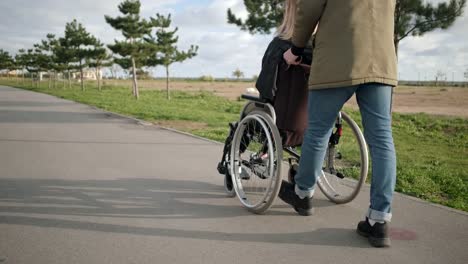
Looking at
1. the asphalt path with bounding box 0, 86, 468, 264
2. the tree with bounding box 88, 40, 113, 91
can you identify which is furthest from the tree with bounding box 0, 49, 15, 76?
the asphalt path with bounding box 0, 86, 468, 264

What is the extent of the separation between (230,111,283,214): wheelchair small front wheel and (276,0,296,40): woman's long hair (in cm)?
64

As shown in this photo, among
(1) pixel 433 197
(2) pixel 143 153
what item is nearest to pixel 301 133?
(1) pixel 433 197

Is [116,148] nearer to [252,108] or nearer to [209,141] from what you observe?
[209,141]

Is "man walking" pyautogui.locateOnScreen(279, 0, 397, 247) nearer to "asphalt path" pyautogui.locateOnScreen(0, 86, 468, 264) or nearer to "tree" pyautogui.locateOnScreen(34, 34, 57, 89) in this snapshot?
"asphalt path" pyautogui.locateOnScreen(0, 86, 468, 264)

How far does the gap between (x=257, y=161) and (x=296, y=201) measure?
1.72 feet

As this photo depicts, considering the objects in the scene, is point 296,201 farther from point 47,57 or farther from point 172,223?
point 47,57

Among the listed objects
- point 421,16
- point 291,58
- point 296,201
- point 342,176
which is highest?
point 421,16

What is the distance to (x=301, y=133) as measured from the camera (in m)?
3.54

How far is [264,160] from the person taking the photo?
3666 mm

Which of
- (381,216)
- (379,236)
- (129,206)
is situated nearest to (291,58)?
(381,216)

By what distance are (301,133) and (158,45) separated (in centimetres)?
3241

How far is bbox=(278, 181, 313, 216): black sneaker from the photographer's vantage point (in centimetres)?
339

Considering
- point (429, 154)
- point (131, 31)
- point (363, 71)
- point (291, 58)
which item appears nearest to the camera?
point (363, 71)

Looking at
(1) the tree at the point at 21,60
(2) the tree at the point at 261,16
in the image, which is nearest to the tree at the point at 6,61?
(1) the tree at the point at 21,60
